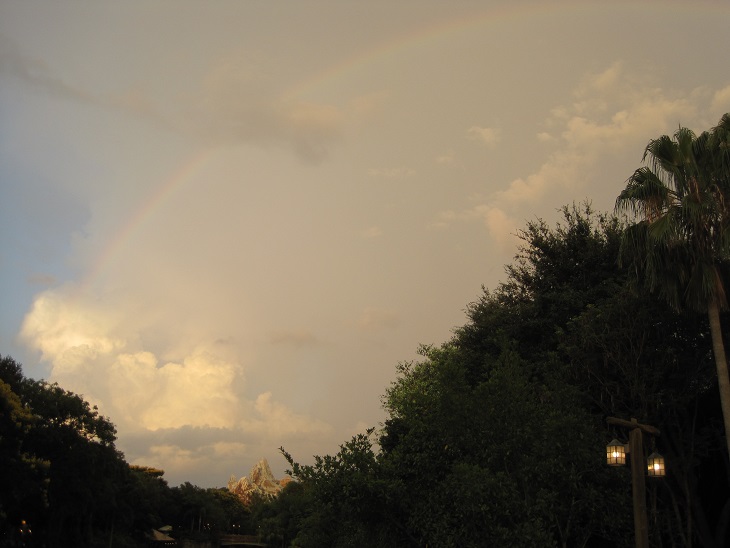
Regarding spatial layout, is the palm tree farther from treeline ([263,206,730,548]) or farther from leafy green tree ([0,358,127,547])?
leafy green tree ([0,358,127,547])

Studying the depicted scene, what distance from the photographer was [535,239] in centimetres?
3036

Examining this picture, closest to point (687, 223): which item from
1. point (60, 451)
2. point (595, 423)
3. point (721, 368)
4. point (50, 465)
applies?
point (721, 368)

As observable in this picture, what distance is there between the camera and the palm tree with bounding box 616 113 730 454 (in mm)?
18562

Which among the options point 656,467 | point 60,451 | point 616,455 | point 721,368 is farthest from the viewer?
point 60,451

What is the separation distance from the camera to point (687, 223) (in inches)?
752

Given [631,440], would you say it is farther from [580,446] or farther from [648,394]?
[648,394]

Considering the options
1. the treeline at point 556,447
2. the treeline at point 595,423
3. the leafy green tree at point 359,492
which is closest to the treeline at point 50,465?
the treeline at point 556,447

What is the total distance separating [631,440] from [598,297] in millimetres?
14390


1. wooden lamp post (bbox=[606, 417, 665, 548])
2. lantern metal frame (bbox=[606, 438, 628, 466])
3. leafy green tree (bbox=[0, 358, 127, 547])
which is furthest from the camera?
leafy green tree (bbox=[0, 358, 127, 547])

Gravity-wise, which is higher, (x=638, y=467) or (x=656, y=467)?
(x=656, y=467)

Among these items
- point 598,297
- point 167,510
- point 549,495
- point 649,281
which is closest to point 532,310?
point 598,297

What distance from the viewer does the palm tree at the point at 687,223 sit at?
1856 centimetres

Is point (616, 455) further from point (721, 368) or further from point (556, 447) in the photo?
point (721, 368)

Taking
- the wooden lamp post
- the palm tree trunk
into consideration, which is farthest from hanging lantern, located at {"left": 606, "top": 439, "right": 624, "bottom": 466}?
the palm tree trunk
